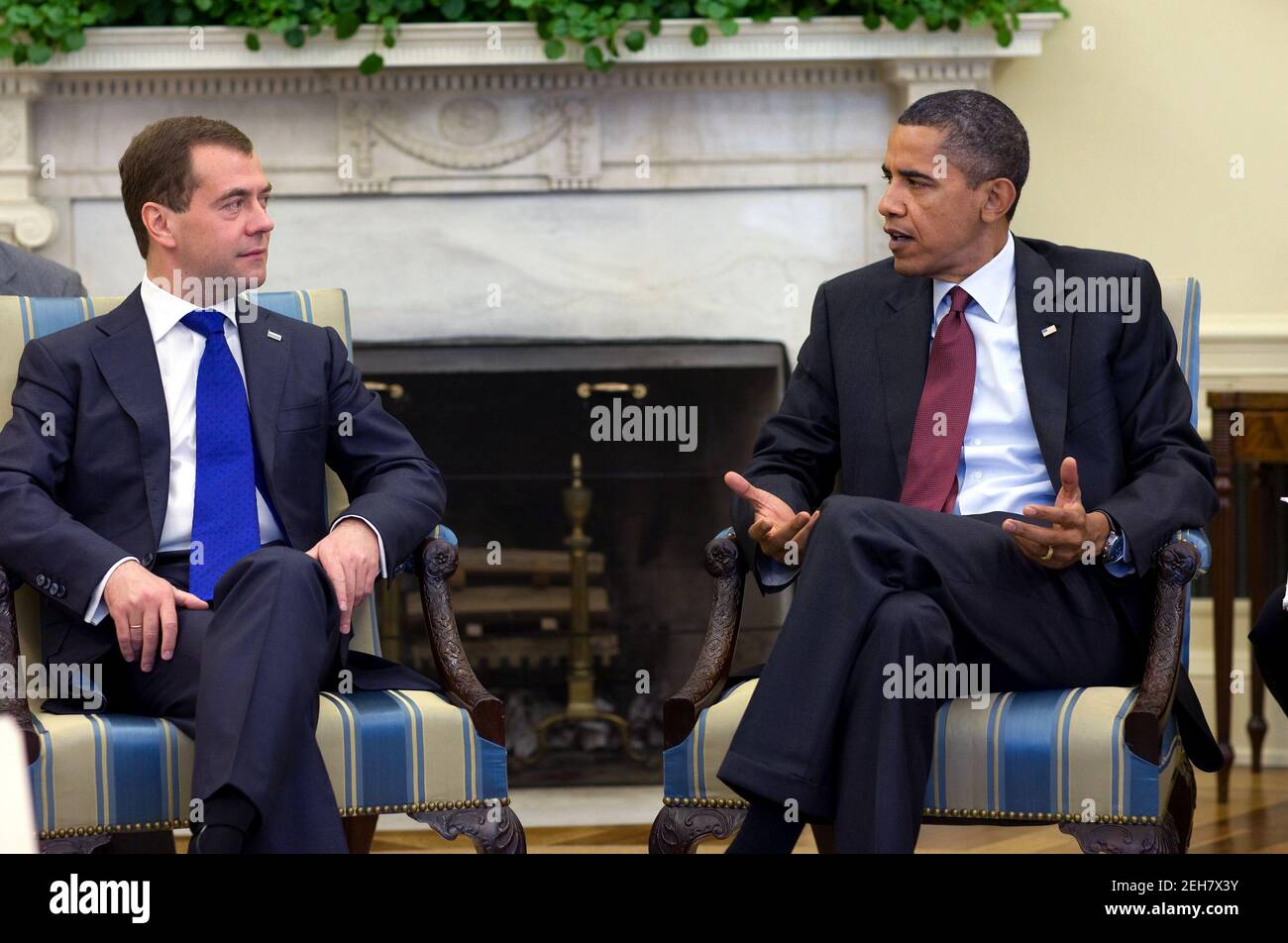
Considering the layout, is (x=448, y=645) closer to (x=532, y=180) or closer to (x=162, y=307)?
(x=162, y=307)

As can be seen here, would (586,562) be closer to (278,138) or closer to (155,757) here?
(278,138)

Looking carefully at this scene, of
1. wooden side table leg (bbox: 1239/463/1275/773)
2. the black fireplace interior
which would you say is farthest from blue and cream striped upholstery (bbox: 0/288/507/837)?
wooden side table leg (bbox: 1239/463/1275/773)

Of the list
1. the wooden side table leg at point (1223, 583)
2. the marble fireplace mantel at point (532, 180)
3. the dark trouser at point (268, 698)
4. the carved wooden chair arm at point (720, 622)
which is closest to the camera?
the dark trouser at point (268, 698)

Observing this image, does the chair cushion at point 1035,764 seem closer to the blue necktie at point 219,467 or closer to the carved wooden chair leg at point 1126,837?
the carved wooden chair leg at point 1126,837

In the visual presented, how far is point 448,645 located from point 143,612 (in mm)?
452

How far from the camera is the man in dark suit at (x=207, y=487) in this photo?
221cm

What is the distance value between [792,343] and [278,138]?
143cm

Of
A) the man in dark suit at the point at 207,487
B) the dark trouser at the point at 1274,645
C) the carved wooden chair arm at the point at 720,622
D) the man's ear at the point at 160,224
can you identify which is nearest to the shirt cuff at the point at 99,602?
the man in dark suit at the point at 207,487

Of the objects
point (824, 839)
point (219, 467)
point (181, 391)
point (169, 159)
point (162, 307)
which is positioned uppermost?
point (169, 159)

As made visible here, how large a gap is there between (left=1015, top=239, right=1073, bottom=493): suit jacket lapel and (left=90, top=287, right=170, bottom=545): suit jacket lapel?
134 centimetres

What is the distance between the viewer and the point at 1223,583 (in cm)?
398

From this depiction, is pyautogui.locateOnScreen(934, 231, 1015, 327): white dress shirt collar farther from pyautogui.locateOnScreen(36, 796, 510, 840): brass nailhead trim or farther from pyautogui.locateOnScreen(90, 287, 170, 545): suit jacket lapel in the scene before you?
pyautogui.locateOnScreen(90, 287, 170, 545): suit jacket lapel

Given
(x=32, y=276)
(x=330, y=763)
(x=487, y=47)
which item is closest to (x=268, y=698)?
(x=330, y=763)

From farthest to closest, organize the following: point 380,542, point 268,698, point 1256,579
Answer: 1. point 1256,579
2. point 380,542
3. point 268,698
